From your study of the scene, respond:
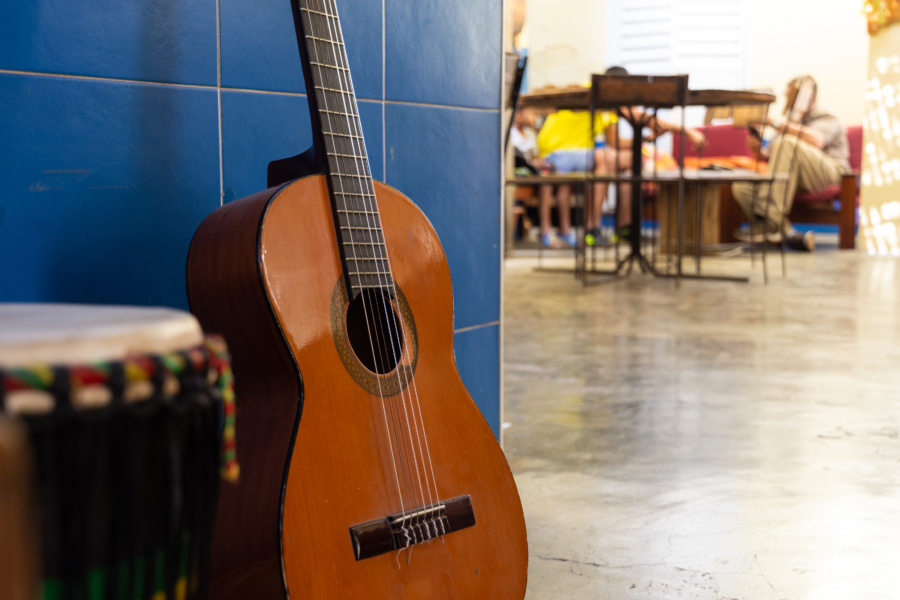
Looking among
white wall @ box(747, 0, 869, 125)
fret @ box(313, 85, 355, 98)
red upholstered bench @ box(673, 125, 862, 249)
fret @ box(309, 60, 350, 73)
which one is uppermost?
white wall @ box(747, 0, 869, 125)

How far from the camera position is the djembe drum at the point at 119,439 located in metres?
0.54

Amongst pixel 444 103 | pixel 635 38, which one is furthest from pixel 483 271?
pixel 635 38

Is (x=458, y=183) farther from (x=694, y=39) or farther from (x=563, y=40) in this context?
(x=694, y=39)

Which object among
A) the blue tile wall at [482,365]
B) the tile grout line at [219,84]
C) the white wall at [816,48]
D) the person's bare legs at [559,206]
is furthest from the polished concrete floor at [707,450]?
the white wall at [816,48]

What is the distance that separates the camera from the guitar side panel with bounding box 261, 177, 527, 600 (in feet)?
3.38

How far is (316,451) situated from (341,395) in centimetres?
7

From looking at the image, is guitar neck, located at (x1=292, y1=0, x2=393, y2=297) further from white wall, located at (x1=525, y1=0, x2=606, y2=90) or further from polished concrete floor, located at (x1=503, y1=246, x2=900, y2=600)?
white wall, located at (x1=525, y1=0, x2=606, y2=90)

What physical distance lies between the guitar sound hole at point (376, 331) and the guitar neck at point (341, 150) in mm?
27

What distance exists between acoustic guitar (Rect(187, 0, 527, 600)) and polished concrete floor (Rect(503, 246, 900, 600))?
28cm

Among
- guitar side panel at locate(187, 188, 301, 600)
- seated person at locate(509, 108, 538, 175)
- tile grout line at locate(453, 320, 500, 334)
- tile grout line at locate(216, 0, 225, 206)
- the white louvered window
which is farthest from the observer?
the white louvered window

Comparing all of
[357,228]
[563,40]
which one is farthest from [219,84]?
[563,40]

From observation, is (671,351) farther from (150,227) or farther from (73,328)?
(73,328)

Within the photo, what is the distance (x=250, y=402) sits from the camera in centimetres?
112

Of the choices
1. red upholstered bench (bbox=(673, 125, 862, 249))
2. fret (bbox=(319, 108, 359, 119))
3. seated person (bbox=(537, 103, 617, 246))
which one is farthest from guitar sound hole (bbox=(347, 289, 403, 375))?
seated person (bbox=(537, 103, 617, 246))
